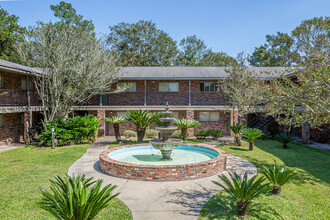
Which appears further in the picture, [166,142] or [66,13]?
[66,13]

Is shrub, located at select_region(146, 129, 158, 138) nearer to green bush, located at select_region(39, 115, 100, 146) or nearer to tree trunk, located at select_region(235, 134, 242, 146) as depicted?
green bush, located at select_region(39, 115, 100, 146)

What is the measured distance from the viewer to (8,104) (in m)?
15.1

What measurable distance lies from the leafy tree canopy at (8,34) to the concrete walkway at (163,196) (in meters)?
30.2

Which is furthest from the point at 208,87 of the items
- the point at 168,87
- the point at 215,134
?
the point at 215,134

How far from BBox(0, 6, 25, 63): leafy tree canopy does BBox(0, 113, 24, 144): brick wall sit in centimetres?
1846

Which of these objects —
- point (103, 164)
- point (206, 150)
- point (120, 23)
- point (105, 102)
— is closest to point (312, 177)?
point (206, 150)

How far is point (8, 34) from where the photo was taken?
32.0m

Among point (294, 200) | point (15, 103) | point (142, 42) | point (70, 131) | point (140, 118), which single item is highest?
point (142, 42)

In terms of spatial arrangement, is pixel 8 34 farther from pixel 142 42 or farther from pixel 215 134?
pixel 215 134

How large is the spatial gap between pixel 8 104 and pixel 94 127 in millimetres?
5630

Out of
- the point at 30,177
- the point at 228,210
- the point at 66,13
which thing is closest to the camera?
the point at 228,210

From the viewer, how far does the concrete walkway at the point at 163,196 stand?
5626 mm

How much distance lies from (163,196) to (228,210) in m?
1.87

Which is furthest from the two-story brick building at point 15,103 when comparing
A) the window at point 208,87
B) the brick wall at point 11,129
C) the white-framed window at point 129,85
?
the window at point 208,87
